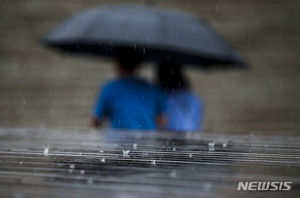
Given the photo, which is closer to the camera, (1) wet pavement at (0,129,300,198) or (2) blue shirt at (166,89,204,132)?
(1) wet pavement at (0,129,300,198)

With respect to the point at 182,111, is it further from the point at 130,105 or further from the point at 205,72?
the point at 205,72

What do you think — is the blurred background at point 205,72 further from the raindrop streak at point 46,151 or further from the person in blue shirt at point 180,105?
the raindrop streak at point 46,151

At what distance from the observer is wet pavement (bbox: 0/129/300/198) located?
113 centimetres

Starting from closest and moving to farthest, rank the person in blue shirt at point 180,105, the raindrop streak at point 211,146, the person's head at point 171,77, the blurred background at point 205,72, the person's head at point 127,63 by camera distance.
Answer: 1. the raindrop streak at point 211,146
2. the person's head at point 127,63
3. the person in blue shirt at point 180,105
4. the person's head at point 171,77
5. the blurred background at point 205,72

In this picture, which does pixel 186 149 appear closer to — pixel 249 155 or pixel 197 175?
pixel 249 155

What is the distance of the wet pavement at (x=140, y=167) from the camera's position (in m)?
1.13

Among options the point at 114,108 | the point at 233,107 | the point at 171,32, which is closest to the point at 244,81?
the point at 233,107

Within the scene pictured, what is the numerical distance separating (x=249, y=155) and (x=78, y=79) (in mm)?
5355

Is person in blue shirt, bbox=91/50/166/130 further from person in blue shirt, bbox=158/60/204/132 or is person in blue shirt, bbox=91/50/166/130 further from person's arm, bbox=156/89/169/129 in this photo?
person in blue shirt, bbox=158/60/204/132

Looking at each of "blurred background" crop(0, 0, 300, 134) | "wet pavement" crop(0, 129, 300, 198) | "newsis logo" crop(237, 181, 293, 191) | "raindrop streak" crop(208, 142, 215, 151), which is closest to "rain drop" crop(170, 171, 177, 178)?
"wet pavement" crop(0, 129, 300, 198)

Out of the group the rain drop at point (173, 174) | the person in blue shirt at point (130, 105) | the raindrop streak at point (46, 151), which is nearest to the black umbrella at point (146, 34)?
the person in blue shirt at point (130, 105)

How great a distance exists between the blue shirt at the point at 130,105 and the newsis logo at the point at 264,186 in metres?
2.48

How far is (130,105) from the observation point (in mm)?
3766

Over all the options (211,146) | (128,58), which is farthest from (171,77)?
(211,146)
